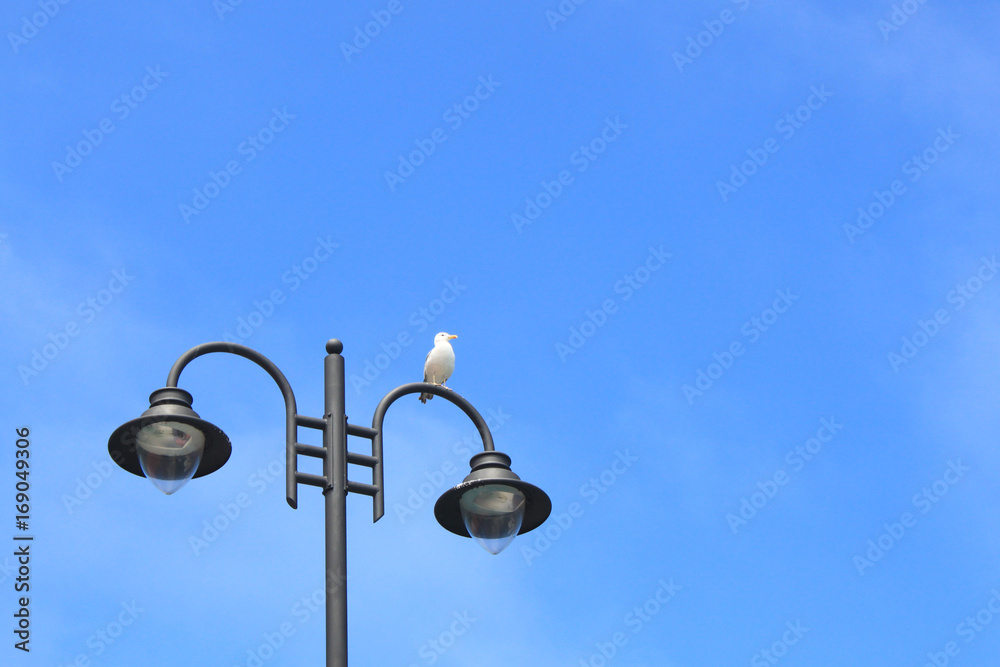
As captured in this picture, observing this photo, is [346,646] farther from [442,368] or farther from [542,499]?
[442,368]

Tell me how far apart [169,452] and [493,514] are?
2.03 metres

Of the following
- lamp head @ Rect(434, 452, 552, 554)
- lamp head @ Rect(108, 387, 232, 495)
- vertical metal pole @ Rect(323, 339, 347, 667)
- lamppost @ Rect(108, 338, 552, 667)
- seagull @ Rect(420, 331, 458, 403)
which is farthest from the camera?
seagull @ Rect(420, 331, 458, 403)

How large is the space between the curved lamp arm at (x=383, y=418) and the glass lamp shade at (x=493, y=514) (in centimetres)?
30

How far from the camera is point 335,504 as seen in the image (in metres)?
6.88

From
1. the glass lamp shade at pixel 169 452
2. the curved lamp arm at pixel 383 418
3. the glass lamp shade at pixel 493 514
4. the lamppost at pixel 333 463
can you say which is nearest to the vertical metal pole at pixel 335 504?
the lamppost at pixel 333 463

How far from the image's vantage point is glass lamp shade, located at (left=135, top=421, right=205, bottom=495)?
712 cm

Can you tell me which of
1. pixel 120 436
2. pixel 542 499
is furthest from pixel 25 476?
pixel 542 499

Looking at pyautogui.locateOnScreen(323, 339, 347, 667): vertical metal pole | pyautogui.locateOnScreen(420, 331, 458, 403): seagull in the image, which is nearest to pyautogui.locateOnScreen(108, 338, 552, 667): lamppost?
pyautogui.locateOnScreen(323, 339, 347, 667): vertical metal pole

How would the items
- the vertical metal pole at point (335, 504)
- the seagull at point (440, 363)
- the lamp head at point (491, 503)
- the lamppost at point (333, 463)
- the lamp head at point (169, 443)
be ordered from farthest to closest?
the seagull at point (440, 363)
the lamp head at point (491, 503)
the lamp head at point (169, 443)
the lamppost at point (333, 463)
the vertical metal pole at point (335, 504)

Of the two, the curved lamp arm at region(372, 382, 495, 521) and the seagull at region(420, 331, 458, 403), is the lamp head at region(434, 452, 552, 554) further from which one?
the seagull at region(420, 331, 458, 403)

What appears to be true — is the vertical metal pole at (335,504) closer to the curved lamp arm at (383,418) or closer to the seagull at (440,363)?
the curved lamp arm at (383,418)

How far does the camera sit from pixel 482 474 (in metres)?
7.48

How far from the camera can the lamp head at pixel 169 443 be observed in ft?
23.2

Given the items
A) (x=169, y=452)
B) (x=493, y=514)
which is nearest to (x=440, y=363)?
(x=493, y=514)
